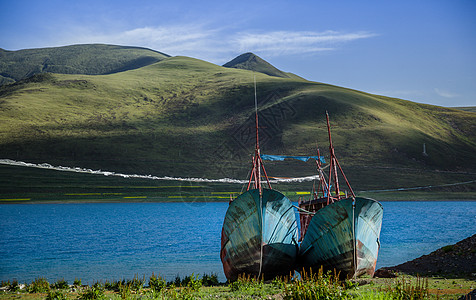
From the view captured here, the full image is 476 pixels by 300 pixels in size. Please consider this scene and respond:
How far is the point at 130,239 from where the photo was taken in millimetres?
43656

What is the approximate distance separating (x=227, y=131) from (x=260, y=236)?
128560 mm

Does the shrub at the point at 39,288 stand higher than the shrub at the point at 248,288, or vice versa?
the shrub at the point at 248,288

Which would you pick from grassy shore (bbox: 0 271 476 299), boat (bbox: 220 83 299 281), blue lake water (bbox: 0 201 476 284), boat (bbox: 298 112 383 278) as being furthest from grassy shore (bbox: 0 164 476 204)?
grassy shore (bbox: 0 271 476 299)

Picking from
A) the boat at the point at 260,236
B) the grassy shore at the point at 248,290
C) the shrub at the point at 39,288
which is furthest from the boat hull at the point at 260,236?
the shrub at the point at 39,288

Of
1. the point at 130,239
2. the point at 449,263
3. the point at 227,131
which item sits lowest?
the point at 130,239

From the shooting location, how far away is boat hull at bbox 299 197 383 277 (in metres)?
20.4

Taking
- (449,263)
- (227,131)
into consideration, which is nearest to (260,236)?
(449,263)

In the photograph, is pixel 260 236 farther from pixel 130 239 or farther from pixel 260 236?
pixel 130 239

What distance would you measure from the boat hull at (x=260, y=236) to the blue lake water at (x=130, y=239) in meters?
4.84

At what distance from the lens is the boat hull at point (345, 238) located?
20.4 metres

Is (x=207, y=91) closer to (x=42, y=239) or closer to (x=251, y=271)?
(x=42, y=239)

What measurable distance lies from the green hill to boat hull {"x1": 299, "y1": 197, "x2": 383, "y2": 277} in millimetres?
82222

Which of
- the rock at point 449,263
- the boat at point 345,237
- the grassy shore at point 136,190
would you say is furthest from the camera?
the grassy shore at point 136,190

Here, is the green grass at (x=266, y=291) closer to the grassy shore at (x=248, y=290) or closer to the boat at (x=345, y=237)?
the grassy shore at (x=248, y=290)
